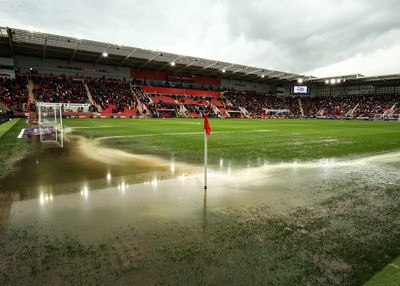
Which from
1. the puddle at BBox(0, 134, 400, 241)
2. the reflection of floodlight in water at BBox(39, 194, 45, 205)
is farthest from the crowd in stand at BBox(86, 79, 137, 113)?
the reflection of floodlight in water at BBox(39, 194, 45, 205)

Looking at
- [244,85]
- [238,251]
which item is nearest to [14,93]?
[238,251]

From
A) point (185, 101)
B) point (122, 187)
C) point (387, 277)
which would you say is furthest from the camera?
point (185, 101)

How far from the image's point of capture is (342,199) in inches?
182

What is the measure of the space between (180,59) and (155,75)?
13.4 m

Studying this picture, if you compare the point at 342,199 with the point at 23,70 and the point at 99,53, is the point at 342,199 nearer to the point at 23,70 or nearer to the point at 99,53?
the point at 99,53

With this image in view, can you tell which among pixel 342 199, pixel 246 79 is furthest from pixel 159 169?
pixel 246 79

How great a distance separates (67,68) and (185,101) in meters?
27.3

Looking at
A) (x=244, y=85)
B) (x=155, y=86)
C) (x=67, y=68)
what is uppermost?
(x=67, y=68)

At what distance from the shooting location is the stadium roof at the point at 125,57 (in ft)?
129

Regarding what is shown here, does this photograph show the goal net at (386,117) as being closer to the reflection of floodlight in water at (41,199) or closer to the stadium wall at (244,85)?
the stadium wall at (244,85)

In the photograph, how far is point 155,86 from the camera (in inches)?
2498

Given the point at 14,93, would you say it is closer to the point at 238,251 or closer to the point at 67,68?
the point at 67,68

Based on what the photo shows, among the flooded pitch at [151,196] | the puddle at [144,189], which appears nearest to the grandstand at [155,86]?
the puddle at [144,189]

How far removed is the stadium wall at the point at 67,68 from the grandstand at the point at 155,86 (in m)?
0.17
